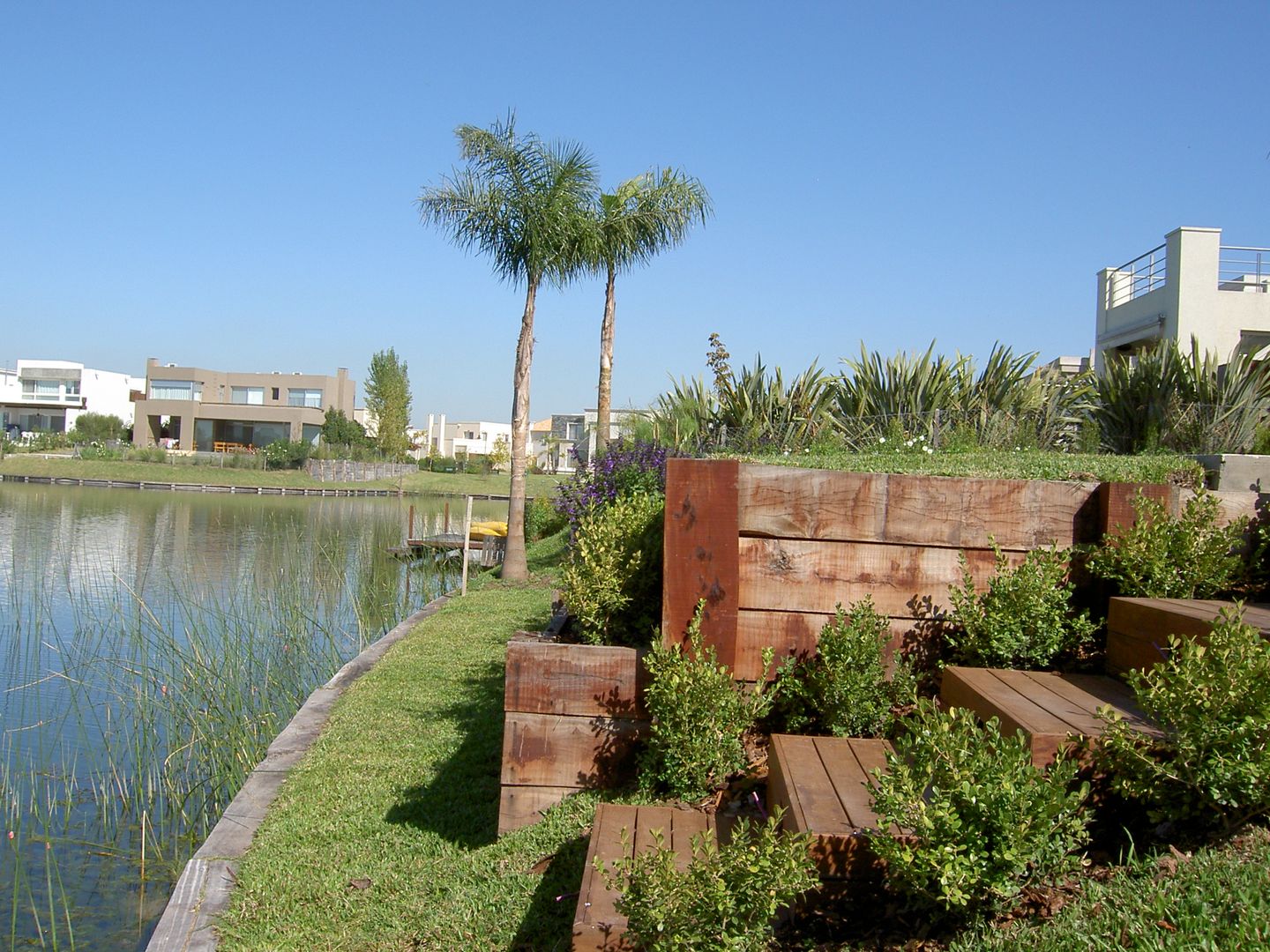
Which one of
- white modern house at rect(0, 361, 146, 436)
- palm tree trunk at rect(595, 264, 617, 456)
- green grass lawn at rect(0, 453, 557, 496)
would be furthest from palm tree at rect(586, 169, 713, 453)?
white modern house at rect(0, 361, 146, 436)

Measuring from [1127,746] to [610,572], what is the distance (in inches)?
93.9

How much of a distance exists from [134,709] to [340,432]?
61101mm

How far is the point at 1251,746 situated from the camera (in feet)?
8.63

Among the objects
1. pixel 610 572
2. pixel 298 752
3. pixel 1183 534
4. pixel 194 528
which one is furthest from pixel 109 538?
pixel 1183 534

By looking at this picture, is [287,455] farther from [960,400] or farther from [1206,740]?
[1206,740]

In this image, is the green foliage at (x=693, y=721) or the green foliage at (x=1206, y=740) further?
the green foliage at (x=693, y=721)

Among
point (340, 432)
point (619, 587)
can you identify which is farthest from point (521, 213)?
point (340, 432)

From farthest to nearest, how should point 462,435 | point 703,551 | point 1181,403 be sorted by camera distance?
point 462,435 < point 1181,403 < point 703,551

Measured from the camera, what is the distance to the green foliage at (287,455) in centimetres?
5859

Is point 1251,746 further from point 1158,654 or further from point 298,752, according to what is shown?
point 298,752

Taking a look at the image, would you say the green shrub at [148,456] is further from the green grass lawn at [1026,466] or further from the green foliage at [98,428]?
the green grass lawn at [1026,466]

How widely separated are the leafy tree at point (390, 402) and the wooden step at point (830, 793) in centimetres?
6725

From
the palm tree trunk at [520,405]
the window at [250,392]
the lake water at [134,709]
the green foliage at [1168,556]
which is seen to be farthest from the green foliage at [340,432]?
the green foliage at [1168,556]

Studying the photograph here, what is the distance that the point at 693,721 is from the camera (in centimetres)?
384
